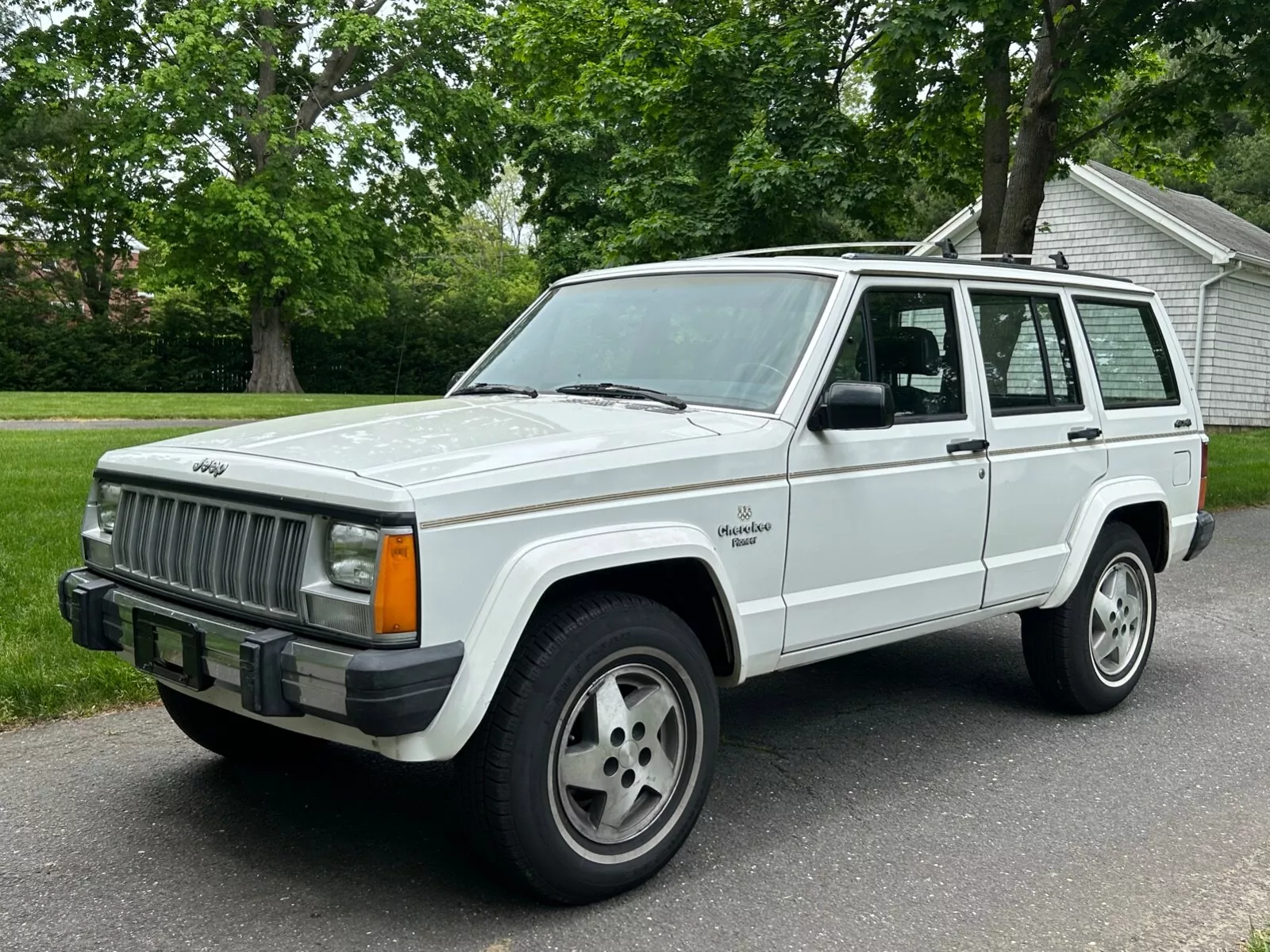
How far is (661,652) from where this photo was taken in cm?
358

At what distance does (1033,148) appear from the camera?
12.6m

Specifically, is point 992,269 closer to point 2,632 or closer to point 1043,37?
point 2,632

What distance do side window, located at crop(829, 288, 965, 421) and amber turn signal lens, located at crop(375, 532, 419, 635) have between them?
1.83 metres

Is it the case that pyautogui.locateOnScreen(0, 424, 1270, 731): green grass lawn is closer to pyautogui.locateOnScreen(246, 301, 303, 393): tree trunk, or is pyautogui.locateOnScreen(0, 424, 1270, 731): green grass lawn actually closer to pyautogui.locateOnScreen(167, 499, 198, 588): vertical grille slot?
pyautogui.locateOnScreen(167, 499, 198, 588): vertical grille slot

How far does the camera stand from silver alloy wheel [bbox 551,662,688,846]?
3441 millimetres

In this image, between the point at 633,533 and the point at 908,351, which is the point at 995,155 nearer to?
the point at 908,351

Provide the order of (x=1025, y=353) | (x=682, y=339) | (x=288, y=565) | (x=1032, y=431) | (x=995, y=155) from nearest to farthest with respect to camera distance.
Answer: (x=288, y=565) < (x=682, y=339) < (x=1032, y=431) < (x=1025, y=353) < (x=995, y=155)

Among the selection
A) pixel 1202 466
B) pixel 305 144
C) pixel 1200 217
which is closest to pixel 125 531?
pixel 1202 466

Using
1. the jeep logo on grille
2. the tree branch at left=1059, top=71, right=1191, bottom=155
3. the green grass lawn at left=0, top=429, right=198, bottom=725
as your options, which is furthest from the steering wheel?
the tree branch at left=1059, top=71, right=1191, bottom=155

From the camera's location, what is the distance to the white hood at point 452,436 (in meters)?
3.33

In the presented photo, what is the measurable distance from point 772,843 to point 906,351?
1.92 m

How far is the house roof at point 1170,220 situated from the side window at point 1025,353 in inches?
641

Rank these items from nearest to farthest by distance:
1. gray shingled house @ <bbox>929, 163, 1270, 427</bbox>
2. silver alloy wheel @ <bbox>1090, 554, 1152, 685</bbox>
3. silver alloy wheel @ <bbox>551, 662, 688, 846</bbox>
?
silver alloy wheel @ <bbox>551, 662, 688, 846</bbox>
silver alloy wheel @ <bbox>1090, 554, 1152, 685</bbox>
gray shingled house @ <bbox>929, 163, 1270, 427</bbox>

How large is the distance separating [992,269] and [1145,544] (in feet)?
5.90
